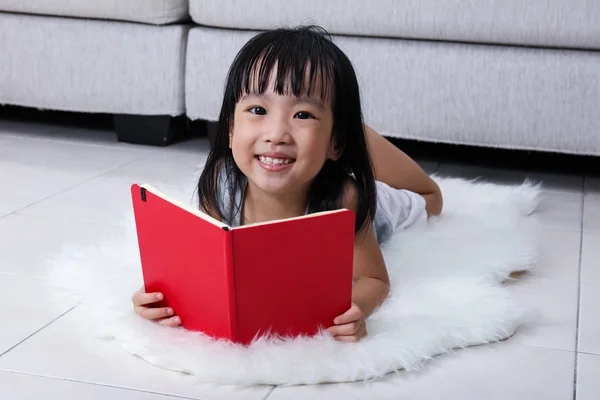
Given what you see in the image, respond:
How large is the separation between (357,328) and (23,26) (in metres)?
1.35

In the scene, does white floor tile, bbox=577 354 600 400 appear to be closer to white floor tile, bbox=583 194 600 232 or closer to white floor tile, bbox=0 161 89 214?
white floor tile, bbox=583 194 600 232

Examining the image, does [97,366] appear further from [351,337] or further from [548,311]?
[548,311]

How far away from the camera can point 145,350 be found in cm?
97

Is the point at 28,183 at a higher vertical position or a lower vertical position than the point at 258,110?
lower

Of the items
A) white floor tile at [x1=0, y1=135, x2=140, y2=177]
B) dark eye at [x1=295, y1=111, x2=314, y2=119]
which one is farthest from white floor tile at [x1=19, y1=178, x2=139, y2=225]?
dark eye at [x1=295, y1=111, x2=314, y2=119]

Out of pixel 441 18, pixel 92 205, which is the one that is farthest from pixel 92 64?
pixel 441 18

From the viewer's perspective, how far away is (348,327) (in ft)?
3.26

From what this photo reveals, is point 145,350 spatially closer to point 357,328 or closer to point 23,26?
point 357,328

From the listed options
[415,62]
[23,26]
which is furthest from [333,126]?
[23,26]

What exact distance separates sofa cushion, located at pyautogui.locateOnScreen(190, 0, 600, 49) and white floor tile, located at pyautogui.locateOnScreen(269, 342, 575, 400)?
34.2 inches

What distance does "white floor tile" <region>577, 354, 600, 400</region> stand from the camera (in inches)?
36.1

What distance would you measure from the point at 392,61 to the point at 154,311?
96 centimetres

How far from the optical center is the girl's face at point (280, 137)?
1.03 meters

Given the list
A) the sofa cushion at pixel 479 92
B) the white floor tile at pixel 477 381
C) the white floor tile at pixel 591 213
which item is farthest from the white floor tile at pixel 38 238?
the white floor tile at pixel 591 213
